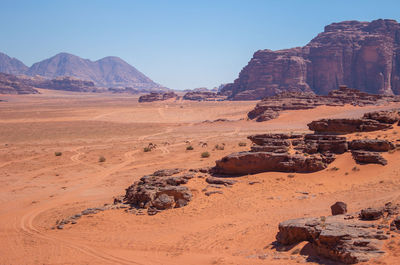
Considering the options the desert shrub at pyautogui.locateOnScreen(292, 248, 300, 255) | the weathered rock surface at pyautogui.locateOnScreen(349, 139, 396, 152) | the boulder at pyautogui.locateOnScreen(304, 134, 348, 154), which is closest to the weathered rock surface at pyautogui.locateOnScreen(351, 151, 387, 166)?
the weathered rock surface at pyautogui.locateOnScreen(349, 139, 396, 152)

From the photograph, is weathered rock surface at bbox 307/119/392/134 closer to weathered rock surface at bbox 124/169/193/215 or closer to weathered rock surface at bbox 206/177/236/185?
weathered rock surface at bbox 206/177/236/185

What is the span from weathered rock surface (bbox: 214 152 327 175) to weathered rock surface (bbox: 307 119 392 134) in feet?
14.4

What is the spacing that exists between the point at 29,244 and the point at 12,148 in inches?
1063

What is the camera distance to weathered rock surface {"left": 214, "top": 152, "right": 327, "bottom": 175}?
1568 centimetres

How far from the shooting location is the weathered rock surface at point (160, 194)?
44.7 ft

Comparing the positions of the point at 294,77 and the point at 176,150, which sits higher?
the point at 294,77

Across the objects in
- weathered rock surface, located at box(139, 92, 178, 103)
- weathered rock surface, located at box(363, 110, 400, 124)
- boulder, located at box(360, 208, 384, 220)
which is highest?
weathered rock surface, located at box(139, 92, 178, 103)

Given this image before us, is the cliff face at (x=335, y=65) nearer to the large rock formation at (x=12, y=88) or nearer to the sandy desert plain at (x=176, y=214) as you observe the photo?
the sandy desert plain at (x=176, y=214)

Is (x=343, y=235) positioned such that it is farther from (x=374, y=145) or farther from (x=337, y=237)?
(x=374, y=145)

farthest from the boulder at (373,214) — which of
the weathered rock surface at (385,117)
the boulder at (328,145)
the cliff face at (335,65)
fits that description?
the cliff face at (335,65)

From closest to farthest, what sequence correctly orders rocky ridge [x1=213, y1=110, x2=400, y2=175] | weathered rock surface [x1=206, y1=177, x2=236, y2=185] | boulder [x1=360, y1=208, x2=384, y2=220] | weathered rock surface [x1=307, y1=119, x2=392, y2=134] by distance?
1. boulder [x1=360, y1=208, x2=384, y2=220]
2. weathered rock surface [x1=206, y1=177, x2=236, y2=185]
3. rocky ridge [x1=213, y1=110, x2=400, y2=175]
4. weathered rock surface [x1=307, y1=119, x2=392, y2=134]

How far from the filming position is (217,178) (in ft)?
52.6

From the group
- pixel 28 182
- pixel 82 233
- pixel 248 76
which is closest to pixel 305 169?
pixel 82 233

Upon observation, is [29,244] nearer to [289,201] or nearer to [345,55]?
[289,201]
